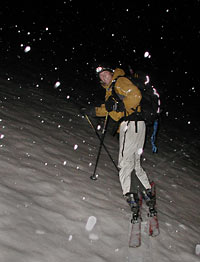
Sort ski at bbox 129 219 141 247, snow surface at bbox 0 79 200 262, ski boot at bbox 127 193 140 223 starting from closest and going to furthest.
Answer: snow surface at bbox 0 79 200 262
ski at bbox 129 219 141 247
ski boot at bbox 127 193 140 223

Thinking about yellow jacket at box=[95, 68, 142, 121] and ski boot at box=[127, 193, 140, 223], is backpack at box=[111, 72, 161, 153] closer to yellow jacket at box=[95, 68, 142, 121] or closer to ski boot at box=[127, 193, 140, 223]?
yellow jacket at box=[95, 68, 142, 121]

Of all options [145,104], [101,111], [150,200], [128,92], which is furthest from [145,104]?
[150,200]

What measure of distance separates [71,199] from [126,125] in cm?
163

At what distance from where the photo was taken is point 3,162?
4.88 m

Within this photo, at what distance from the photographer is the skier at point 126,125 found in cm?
438

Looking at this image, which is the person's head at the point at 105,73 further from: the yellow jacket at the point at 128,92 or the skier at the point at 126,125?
the yellow jacket at the point at 128,92

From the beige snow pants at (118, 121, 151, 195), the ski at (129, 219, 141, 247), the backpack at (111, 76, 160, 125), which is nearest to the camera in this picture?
the ski at (129, 219, 141, 247)

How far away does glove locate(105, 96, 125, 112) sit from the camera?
4.43 m

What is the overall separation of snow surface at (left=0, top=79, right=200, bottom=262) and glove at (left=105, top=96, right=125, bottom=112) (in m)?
1.71

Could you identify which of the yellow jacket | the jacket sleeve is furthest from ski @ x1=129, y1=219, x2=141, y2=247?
the jacket sleeve

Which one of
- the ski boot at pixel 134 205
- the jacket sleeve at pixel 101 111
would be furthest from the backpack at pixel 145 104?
the ski boot at pixel 134 205

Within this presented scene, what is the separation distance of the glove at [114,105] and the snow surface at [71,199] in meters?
1.71

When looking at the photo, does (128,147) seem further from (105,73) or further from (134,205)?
(105,73)

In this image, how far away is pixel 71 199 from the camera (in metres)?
4.57
